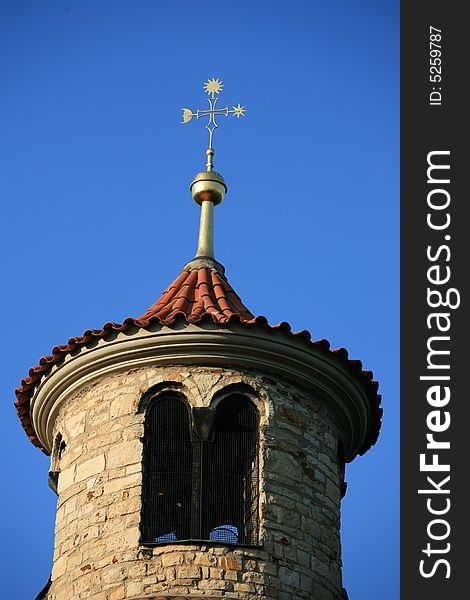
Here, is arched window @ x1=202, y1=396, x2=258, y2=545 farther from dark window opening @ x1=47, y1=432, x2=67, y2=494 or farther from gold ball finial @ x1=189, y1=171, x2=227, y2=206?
gold ball finial @ x1=189, y1=171, x2=227, y2=206

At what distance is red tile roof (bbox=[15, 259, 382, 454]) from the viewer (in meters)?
17.3

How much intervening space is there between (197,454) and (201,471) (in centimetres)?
18

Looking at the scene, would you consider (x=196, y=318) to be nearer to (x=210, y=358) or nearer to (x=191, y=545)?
(x=210, y=358)

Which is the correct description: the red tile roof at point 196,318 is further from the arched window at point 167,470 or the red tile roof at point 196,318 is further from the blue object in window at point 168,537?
the blue object in window at point 168,537

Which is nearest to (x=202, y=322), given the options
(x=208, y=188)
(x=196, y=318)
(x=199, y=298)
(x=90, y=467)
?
(x=196, y=318)

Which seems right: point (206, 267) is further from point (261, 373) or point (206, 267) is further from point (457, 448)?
point (457, 448)

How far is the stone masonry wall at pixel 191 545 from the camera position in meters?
16.2

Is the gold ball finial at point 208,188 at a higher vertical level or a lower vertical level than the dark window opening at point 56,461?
higher

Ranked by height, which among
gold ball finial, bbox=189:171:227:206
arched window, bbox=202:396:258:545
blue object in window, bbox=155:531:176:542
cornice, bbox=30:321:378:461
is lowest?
blue object in window, bbox=155:531:176:542

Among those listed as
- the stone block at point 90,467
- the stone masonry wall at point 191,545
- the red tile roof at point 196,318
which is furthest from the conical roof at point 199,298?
the stone block at point 90,467

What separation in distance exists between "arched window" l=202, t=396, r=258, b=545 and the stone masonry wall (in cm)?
14

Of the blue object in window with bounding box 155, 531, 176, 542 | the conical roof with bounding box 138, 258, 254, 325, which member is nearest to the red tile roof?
the conical roof with bounding box 138, 258, 254, 325

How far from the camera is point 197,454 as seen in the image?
17.1m

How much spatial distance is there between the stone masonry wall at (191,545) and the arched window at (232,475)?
0.14m
